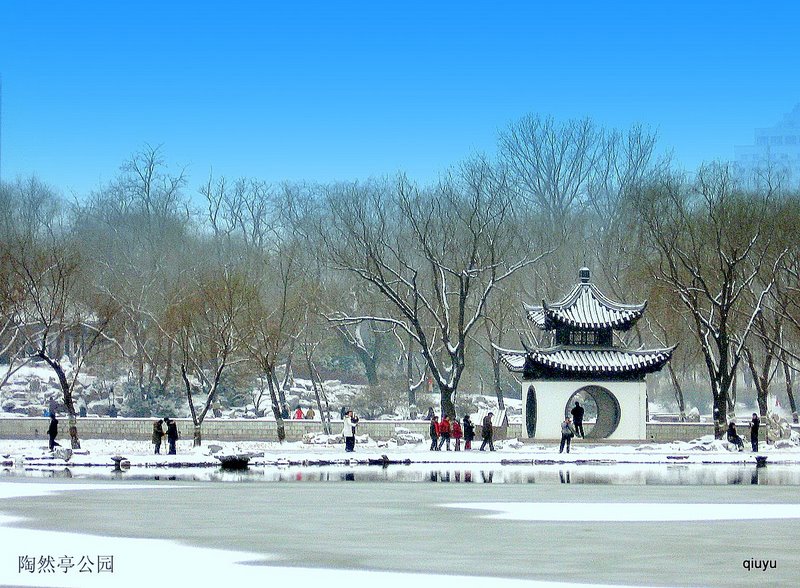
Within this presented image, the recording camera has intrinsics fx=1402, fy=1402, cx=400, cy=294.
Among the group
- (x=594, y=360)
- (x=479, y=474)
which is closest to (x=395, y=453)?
(x=479, y=474)

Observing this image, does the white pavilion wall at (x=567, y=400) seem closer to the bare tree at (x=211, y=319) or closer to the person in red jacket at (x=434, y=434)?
the person in red jacket at (x=434, y=434)

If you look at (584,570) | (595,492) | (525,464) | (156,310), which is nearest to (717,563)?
(584,570)

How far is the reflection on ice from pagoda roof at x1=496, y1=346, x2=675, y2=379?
11.7 m

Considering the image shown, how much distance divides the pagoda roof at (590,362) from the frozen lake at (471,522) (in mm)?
18278

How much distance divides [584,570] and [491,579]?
4.46ft

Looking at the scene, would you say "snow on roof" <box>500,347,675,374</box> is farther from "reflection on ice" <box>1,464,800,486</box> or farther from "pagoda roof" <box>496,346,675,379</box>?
"reflection on ice" <box>1,464,800,486</box>

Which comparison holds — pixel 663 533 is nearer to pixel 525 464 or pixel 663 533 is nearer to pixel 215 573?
pixel 215 573

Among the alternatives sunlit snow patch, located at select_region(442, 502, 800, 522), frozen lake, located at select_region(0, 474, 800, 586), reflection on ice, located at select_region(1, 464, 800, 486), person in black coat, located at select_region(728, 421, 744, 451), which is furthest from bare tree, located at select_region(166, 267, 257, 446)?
sunlit snow patch, located at select_region(442, 502, 800, 522)

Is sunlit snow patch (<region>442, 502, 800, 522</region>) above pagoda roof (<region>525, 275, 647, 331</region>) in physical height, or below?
below

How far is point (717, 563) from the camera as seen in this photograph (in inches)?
658

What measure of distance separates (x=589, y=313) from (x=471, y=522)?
33.3 m

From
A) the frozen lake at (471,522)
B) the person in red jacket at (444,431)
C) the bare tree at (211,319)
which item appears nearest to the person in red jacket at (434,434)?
the person in red jacket at (444,431)

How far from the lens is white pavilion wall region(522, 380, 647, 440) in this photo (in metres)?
52.6

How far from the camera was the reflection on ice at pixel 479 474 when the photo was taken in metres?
33.2
